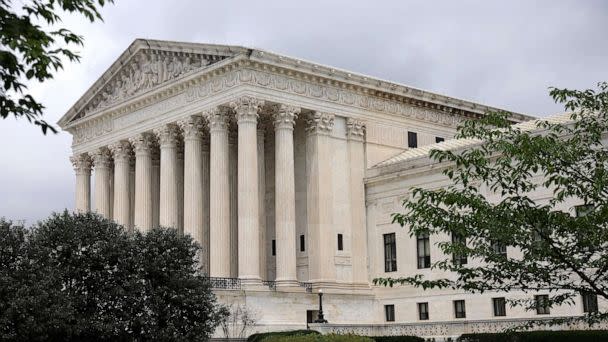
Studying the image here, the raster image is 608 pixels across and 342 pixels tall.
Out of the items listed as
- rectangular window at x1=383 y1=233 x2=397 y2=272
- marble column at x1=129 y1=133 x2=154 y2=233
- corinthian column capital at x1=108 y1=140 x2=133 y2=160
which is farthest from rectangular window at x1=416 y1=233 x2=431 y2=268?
corinthian column capital at x1=108 y1=140 x2=133 y2=160

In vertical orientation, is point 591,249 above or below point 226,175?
below

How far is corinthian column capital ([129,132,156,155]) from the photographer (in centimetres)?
6256

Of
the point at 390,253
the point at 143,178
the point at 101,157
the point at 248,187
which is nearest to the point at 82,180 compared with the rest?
the point at 101,157

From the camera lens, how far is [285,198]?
5472 cm

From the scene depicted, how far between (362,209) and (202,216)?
404 inches

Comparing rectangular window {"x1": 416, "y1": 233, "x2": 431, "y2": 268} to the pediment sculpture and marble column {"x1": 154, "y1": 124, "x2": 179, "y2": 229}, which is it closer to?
marble column {"x1": 154, "y1": 124, "x2": 179, "y2": 229}

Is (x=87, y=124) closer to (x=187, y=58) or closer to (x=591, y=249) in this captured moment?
(x=187, y=58)

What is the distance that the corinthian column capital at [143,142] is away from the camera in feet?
205

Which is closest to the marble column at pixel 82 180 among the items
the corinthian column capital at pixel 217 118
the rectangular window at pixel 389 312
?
the corinthian column capital at pixel 217 118

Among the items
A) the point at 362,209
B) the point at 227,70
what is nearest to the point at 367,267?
the point at 362,209

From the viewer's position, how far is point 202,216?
5850 cm

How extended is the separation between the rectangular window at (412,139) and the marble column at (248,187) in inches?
508

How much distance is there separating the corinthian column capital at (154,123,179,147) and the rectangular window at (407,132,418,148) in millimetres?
15746

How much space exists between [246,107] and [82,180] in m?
21.4
